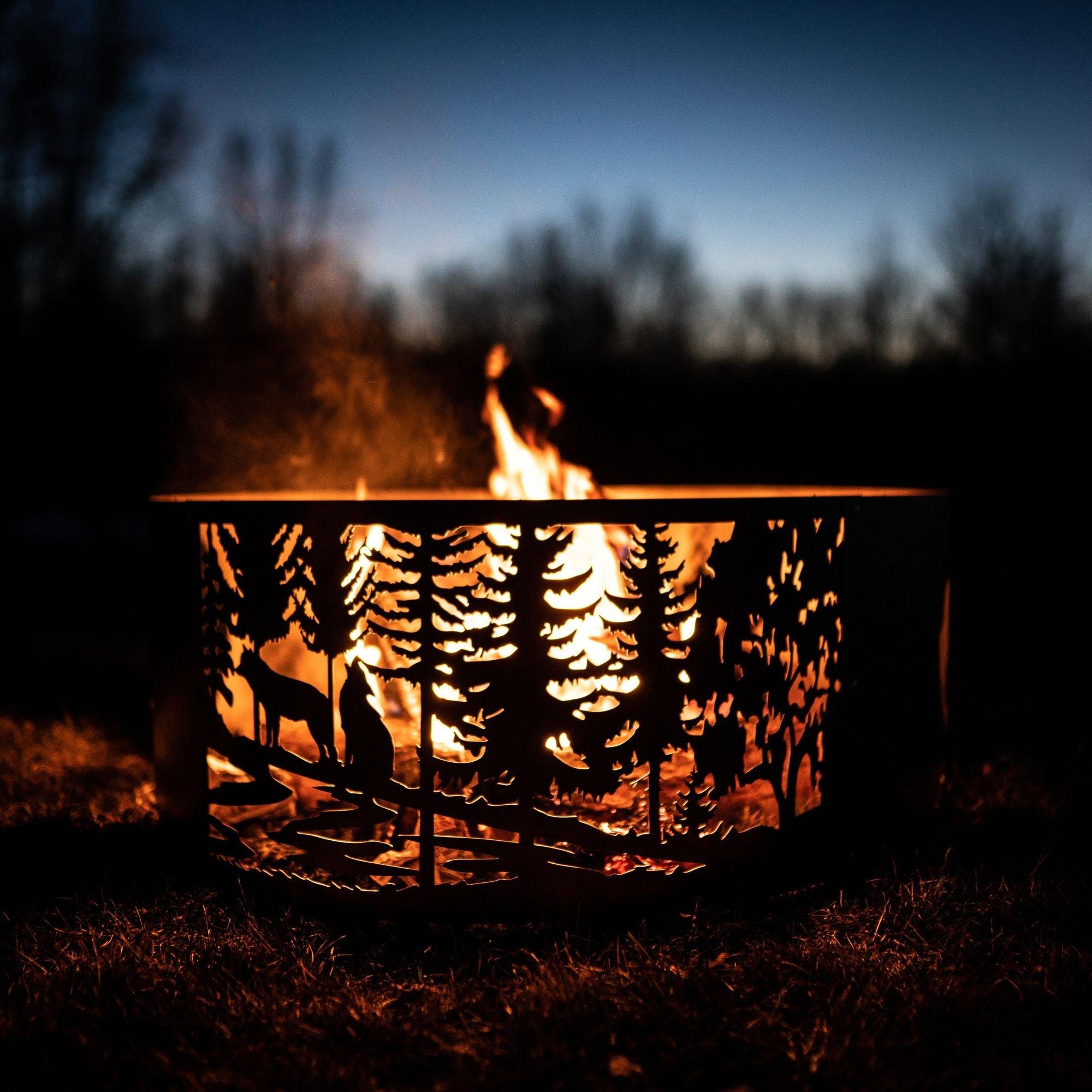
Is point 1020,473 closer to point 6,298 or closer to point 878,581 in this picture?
point 878,581

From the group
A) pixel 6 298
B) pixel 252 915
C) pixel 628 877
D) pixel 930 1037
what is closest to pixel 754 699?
pixel 628 877

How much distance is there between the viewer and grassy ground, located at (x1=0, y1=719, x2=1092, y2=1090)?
209cm

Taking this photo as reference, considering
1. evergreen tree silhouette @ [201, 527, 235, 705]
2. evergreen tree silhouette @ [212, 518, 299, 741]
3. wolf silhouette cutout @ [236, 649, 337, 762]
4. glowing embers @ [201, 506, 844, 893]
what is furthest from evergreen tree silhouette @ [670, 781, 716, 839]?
evergreen tree silhouette @ [201, 527, 235, 705]

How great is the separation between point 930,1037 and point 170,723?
2503 millimetres

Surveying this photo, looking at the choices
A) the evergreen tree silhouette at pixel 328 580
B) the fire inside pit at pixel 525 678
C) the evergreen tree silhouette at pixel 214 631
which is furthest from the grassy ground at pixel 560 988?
the evergreen tree silhouette at pixel 328 580

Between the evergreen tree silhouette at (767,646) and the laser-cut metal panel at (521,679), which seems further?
the evergreen tree silhouette at (767,646)

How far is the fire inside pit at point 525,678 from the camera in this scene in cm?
264

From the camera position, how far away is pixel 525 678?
103 inches

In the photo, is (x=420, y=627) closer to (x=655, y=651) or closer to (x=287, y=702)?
(x=287, y=702)

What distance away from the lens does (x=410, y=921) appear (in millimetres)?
2738

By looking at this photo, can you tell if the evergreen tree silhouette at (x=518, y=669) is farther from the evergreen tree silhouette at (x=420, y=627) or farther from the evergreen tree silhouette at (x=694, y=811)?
the evergreen tree silhouette at (x=694, y=811)

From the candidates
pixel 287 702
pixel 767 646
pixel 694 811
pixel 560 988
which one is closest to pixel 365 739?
pixel 287 702

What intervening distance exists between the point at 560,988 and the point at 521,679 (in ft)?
2.68

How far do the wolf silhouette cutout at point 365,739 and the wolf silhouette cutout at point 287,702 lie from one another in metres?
0.08
